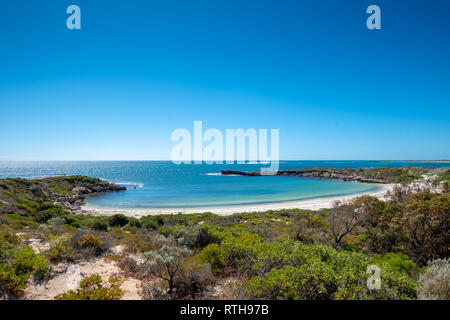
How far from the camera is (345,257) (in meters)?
5.62

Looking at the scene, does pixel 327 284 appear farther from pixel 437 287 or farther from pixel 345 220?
pixel 345 220

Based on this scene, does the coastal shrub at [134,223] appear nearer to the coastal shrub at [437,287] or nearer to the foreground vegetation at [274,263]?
→ the foreground vegetation at [274,263]

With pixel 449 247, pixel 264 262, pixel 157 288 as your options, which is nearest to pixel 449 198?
pixel 449 247

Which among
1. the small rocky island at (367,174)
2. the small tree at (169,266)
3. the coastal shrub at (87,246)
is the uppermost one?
the small tree at (169,266)

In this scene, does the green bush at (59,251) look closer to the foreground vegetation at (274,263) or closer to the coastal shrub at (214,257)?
the foreground vegetation at (274,263)

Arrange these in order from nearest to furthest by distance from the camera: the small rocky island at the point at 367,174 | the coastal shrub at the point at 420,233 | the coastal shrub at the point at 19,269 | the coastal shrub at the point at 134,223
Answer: the coastal shrub at the point at 19,269 → the coastal shrub at the point at 420,233 → the coastal shrub at the point at 134,223 → the small rocky island at the point at 367,174

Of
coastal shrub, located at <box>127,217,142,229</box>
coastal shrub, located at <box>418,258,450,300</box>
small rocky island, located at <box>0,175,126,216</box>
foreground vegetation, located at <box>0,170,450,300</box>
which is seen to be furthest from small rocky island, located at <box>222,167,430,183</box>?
coastal shrub, located at <box>127,217,142,229</box>

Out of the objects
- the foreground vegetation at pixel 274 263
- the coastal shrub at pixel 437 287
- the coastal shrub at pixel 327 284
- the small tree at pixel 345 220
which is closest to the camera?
the coastal shrub at pixel 437 287

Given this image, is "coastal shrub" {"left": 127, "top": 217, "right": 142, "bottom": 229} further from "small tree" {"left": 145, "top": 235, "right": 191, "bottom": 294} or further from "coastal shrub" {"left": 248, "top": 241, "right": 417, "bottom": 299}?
"coastal shrub" {"left": 248, "top": 241, "right": 417, "bottom": 299}

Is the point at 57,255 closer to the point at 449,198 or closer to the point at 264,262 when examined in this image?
the point at 264,262

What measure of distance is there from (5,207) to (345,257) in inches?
1161

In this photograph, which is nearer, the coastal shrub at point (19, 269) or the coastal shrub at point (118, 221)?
the coastal shrub at point (19, 269)

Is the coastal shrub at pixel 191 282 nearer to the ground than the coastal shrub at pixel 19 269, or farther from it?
nearer to the ground

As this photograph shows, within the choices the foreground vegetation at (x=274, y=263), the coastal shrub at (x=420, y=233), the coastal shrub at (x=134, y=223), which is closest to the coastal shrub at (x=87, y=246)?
the foreground vegetation at (x=274, y=263)
